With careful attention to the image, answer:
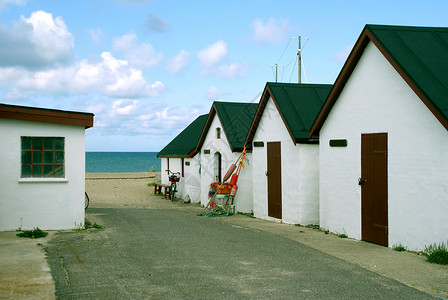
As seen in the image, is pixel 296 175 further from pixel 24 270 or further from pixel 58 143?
pixel 24 270

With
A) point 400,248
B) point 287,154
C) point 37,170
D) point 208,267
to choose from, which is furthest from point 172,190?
point 208,267

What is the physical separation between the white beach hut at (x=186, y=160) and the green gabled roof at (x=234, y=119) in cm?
292

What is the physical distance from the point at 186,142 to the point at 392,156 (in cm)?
1799

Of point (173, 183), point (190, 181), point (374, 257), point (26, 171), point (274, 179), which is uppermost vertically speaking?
point (26, 171)

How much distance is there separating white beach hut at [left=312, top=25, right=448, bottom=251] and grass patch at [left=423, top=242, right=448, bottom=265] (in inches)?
5.8

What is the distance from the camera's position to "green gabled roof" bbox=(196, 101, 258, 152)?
784 inches

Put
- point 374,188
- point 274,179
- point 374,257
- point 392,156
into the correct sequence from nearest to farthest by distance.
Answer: point 374,257, point 392,156, point 374,188, point 274,179

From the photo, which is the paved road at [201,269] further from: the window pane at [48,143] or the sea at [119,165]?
the sea at [119,165]

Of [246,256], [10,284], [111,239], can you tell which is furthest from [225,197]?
[10,284]

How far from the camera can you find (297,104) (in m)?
16.0

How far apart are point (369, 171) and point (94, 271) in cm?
679

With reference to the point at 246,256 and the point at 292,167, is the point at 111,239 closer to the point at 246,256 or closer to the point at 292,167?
the point at 246,256

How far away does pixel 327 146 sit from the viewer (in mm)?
13234

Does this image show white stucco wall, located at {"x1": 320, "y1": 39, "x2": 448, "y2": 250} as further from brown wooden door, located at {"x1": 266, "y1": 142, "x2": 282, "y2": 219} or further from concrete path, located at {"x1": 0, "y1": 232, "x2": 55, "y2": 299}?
concrete path, located at {"x1": 0, "y1": 232, "x2": 55, "y2": 299}
